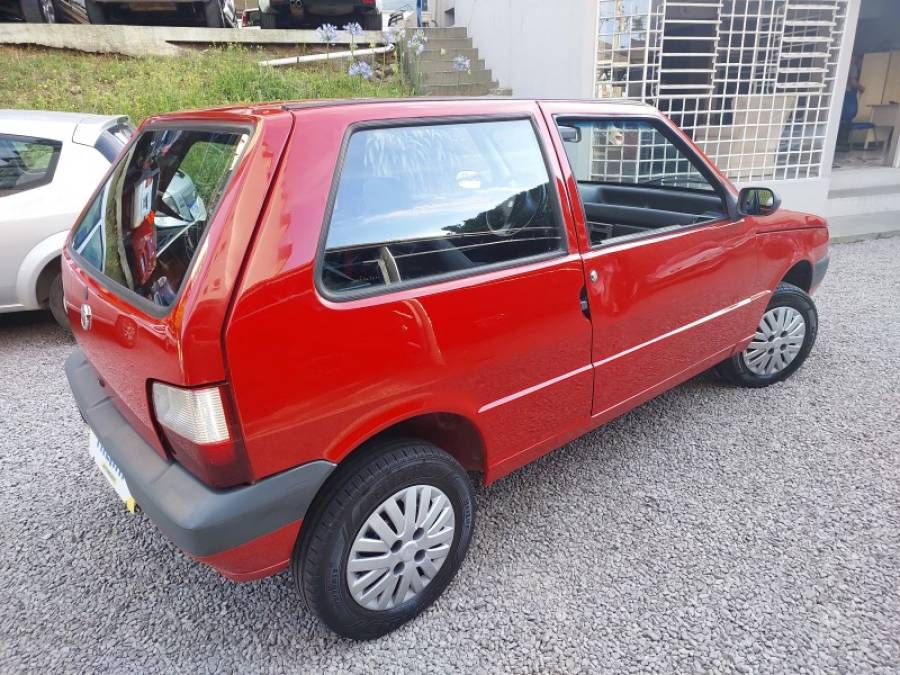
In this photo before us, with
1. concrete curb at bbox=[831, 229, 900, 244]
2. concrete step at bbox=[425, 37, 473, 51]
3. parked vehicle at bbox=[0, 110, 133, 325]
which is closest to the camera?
parked vehicle at bbox=[0, 110, 133, 325]

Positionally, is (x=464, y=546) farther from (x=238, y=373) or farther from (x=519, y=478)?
(x=238, y=373)

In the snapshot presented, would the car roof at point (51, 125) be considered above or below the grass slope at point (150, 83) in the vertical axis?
below

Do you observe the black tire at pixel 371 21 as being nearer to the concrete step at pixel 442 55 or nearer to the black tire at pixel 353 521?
the concrete step at pixel 442 55

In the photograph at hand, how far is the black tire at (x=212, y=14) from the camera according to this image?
9.02m

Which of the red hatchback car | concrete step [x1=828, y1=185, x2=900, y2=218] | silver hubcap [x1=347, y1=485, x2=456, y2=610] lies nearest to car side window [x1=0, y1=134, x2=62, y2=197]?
the red hatchback car

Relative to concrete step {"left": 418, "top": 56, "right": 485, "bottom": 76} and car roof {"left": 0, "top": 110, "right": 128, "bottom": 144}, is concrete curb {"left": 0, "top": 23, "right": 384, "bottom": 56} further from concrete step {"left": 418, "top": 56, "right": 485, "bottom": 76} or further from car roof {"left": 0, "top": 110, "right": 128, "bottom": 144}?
car roof {"left": 0, "top": 110, "right": 128, "bottom": 144}

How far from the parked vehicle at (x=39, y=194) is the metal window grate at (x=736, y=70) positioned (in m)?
4.76

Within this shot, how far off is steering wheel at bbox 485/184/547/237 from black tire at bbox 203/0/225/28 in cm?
888

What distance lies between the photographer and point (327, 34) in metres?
8.36

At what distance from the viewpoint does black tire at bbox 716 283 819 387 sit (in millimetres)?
3400

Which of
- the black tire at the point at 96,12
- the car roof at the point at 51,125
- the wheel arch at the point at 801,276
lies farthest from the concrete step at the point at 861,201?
the black tire at the point at 96,12

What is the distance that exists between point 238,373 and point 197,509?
14.8 inches

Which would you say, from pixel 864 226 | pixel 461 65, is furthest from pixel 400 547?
pixel 461 65

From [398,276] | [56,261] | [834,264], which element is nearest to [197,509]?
[398,276]
